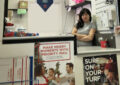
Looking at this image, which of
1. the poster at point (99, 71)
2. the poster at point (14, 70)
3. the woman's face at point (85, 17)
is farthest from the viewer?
the woman's face at point (85, 17)

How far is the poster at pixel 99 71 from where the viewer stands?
37.7 inches

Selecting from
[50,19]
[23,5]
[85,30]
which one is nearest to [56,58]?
[85,30]

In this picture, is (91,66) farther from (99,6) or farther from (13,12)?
(13,12)

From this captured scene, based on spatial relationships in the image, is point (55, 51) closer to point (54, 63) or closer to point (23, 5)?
point (54, 63)

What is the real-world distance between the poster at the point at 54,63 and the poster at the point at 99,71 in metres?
0.14

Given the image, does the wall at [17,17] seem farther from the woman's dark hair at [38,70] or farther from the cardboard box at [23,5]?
the woman's dark hair at [38,70]

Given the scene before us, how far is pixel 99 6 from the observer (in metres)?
1.77

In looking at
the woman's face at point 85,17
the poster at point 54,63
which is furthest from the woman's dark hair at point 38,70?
the woman's face at point 85,17

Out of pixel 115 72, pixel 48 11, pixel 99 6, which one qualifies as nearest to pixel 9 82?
pixel 115 72

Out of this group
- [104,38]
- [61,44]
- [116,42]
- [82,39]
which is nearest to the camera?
[61,44]

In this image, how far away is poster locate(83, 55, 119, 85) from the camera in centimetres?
96

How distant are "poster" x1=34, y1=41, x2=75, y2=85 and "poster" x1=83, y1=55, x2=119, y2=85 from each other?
14cm

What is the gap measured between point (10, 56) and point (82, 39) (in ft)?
4.41

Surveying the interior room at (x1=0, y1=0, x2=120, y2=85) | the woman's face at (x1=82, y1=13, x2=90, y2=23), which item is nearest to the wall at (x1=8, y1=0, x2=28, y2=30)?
the woman's face at (x1=82, y1=13, x2=90, y2=23)
